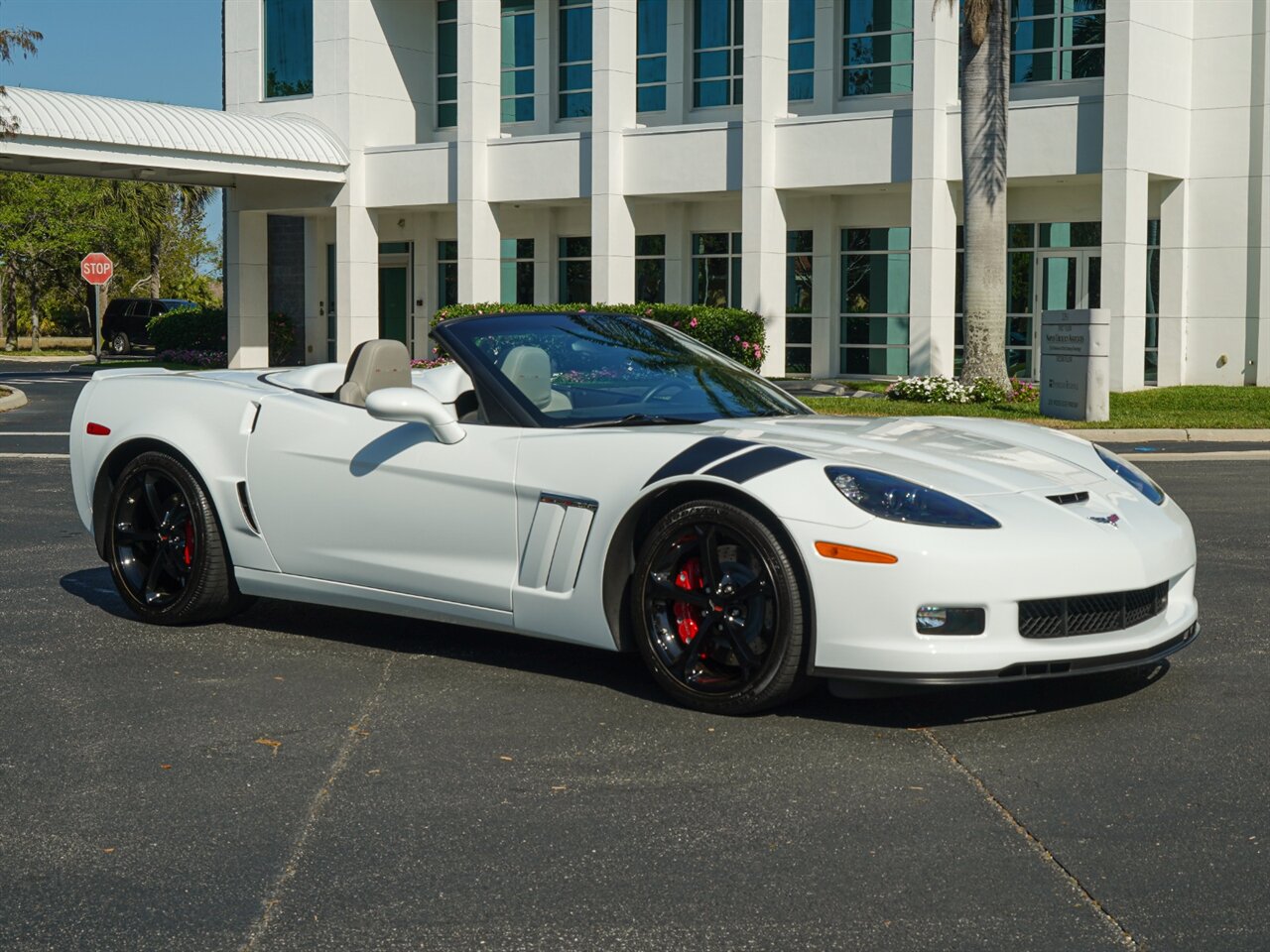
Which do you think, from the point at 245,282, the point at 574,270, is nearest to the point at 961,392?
the point at 574,270

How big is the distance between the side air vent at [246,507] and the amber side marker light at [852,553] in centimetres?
273

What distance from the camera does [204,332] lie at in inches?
1695

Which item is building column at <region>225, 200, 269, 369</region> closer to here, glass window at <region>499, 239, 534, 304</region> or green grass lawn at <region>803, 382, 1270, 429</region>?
glass window at <region>499, 239, 534, 304</region>

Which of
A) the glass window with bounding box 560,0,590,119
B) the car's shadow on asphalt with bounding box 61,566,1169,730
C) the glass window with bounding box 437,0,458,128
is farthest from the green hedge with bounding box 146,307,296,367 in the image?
the car's shadow on asphalt with bounding box 61,566,1169,730

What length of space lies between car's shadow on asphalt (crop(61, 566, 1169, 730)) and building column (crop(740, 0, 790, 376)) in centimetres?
2432

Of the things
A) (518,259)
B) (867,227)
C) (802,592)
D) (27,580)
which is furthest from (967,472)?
(518,259)

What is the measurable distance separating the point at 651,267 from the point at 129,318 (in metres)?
25.0

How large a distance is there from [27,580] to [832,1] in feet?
90.5

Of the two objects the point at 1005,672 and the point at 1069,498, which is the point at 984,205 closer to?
the point at 1069,498

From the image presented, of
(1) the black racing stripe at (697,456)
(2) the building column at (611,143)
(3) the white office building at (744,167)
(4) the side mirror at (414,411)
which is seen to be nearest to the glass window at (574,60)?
(3) the white office building at (744,167)

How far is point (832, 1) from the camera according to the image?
1315 inches

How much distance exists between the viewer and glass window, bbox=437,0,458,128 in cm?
3944

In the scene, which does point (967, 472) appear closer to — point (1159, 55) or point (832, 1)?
point (1159, 55)

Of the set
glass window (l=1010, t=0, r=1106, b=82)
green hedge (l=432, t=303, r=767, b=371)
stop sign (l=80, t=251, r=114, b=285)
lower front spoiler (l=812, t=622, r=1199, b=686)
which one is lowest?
lower front spoiler (l=812, t=622, r=1199, b=686)
